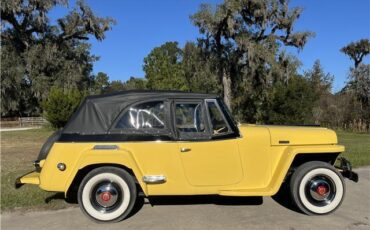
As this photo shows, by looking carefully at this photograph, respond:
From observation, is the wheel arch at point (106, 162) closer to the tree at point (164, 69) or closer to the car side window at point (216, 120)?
the car side window at point (216, 120)

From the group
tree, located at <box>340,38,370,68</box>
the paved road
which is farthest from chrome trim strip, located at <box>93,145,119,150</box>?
tree, located at <box>340,38,370,68</box>

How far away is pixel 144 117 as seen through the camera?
5406 millimetres

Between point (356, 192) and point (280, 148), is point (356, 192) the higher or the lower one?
the lower one

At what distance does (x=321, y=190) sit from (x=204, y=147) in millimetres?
1795

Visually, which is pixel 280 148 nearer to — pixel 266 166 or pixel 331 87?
pixel 266 166

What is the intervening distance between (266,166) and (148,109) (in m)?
1.85

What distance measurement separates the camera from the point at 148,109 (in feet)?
17.8

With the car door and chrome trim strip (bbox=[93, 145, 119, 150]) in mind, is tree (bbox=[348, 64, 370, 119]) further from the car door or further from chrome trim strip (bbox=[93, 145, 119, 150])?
chrome trim strip (bbox=[93, 145, 119, 150])

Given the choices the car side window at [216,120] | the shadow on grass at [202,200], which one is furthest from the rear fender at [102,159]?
the car side window at [216,120]

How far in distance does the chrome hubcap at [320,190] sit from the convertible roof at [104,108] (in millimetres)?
1886

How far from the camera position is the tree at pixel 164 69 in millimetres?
41666

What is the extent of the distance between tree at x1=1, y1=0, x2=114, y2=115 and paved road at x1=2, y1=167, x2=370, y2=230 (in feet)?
98.3

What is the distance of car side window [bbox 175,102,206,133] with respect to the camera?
5398 mm

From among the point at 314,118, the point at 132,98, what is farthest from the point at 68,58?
the point at 132,98
